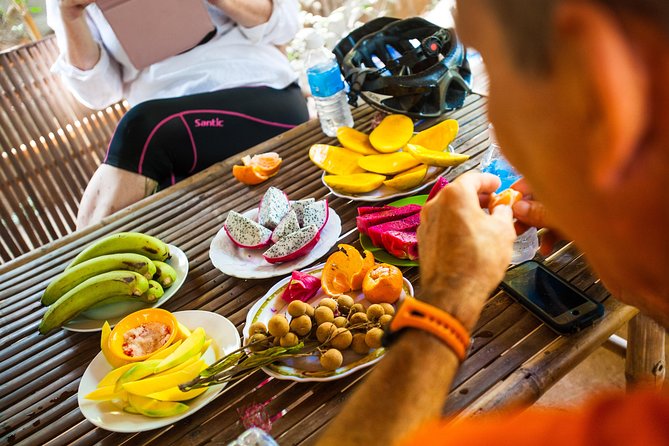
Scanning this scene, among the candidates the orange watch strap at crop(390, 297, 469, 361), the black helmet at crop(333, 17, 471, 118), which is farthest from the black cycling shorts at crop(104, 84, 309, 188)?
the orange watch strap at crop(390, 297, 469, 361)

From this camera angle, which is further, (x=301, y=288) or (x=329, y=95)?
(x=329, y=95)

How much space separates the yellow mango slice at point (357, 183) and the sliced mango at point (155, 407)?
698 mm

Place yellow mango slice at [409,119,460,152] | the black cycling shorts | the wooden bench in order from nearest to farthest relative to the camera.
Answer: yellow mango slice at [409,119,460,152]
the black cycling shorts
the wooden bench

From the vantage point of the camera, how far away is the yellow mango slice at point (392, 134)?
5.30 feet

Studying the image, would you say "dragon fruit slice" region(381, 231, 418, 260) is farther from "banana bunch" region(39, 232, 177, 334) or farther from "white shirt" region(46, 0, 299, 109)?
"white shirt" region(46, 0, 299, 109)

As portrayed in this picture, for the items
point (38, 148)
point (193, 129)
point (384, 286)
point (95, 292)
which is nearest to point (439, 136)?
point (384, 286)

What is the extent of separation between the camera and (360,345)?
3.32 ft

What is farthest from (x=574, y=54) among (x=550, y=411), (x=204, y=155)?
(x=204, y=155)

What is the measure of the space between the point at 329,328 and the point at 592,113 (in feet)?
2.29

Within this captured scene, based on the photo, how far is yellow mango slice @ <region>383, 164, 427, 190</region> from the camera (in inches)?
56.6

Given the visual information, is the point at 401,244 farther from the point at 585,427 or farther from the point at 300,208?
the point at 585,427

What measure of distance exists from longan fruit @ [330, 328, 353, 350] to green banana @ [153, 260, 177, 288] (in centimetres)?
53

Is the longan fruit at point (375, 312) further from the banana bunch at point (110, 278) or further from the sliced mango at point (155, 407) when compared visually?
the banana bunch at point (110, 278)

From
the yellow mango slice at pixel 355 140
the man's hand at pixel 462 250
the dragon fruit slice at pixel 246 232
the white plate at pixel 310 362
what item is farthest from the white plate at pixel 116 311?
the man's hand at pixel 462 250
